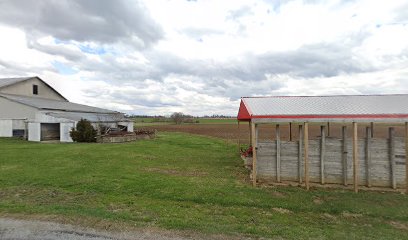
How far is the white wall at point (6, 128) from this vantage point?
3366cm

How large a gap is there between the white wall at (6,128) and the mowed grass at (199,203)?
25.2 m

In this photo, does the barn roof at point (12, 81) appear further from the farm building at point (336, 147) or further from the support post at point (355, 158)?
the support post at point (355, 158)

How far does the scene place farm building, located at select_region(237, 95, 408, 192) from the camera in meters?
10.1

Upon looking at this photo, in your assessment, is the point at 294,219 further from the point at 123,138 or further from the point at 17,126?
the point at 17,126

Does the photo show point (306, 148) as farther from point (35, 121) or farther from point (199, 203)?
point (35, 121)

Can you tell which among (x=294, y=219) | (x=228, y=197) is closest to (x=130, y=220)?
(x=228, y=197)

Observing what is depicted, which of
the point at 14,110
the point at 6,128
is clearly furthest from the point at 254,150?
the point at 6,128

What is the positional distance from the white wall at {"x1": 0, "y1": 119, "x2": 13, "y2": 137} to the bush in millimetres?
10083

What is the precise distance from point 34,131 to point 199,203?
96.5 feet

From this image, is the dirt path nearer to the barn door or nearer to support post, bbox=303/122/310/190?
support post, bbox=303/122/310/190

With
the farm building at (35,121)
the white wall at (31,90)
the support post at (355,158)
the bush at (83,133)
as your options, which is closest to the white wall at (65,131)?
the farm building at (35,121)

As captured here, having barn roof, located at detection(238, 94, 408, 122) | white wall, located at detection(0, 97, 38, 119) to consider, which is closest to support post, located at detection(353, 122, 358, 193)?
barn roof, located at detection(238, 94, 408, 122)

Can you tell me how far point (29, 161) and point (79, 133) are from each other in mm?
14836

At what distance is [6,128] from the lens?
3388cm
